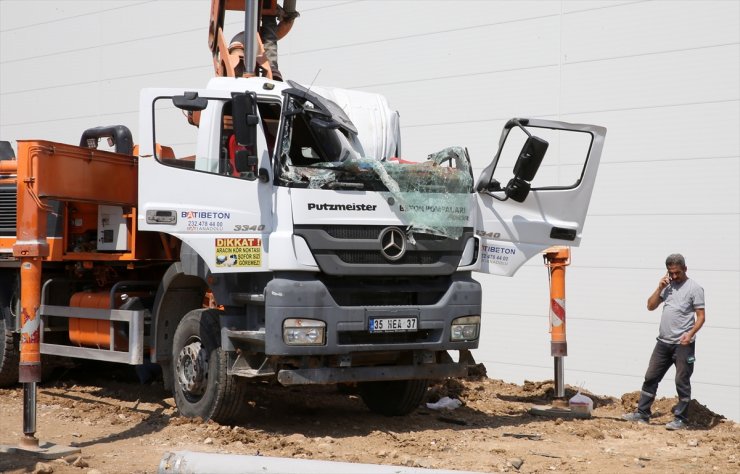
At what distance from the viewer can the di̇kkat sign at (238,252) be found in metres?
8.21

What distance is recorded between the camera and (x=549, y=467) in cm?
A: 760

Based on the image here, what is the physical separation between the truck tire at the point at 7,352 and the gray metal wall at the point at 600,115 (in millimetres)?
4187

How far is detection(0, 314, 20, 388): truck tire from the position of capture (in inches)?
437

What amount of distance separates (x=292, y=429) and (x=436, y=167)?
2.57 m

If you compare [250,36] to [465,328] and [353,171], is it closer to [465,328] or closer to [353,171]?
[353,171]

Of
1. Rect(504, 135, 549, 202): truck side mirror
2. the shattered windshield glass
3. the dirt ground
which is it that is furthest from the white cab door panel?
Rect(504, 135, 549, 202): truck side mirror

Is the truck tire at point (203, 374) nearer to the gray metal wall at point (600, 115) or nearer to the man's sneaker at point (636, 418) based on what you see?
the man's sneaker at point (636, 418)

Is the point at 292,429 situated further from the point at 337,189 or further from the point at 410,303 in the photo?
the point at 337,189

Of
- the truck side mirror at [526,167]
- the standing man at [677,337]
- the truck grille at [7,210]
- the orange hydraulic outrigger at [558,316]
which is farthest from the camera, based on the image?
the truck grille at [7,210]

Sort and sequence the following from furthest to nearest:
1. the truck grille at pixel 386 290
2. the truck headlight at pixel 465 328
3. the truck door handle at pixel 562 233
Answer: the truck door handle at pixel 562 233 → the truck headlight at pixel 465 328 → the truck grille at pixel 386 290

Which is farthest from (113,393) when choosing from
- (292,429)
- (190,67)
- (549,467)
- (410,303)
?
(190,67)

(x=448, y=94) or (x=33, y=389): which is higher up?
(x=448, y=94)

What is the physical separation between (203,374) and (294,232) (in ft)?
5.21

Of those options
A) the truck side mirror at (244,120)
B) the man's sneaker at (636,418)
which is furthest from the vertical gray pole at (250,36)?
the man's sneaker at (636,418)
